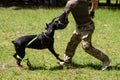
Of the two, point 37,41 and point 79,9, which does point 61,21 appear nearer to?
point 79,9

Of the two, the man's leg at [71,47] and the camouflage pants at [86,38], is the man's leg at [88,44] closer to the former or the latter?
the camouflage pants at [86,38]

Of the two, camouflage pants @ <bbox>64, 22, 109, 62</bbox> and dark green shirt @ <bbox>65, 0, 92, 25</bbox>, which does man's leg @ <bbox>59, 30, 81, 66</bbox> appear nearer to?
camouflage pants @ <bbox>64, 22, 109, 62</bbox>

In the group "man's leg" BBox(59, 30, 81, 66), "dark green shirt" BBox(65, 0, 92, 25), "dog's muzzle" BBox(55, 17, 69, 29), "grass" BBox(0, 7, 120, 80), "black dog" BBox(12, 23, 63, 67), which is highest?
"dark green shirt" BBox(65, 0, 92, 25)

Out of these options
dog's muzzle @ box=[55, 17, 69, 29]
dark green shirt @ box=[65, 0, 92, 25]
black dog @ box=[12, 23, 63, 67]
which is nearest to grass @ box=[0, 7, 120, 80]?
black dog @ box=[12, 23, 63, 67]

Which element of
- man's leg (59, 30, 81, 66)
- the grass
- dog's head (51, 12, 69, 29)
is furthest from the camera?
man's leg (59, 30, 81, 66)

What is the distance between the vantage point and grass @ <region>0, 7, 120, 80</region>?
7.57 meters

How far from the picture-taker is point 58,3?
23.0 meters

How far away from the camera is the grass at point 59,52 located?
7.57 metres

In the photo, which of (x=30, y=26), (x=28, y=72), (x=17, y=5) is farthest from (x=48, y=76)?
(x=17, y=5)

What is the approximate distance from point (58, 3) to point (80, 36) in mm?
15285

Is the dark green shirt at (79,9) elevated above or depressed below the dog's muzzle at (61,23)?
above

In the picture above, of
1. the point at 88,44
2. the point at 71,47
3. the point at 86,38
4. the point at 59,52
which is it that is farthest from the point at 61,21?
the point at 59,52

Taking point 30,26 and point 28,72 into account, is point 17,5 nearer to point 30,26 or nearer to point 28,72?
point 30,26

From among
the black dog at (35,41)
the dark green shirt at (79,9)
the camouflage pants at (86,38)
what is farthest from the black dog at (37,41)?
the camouflage pants at (86,38)
